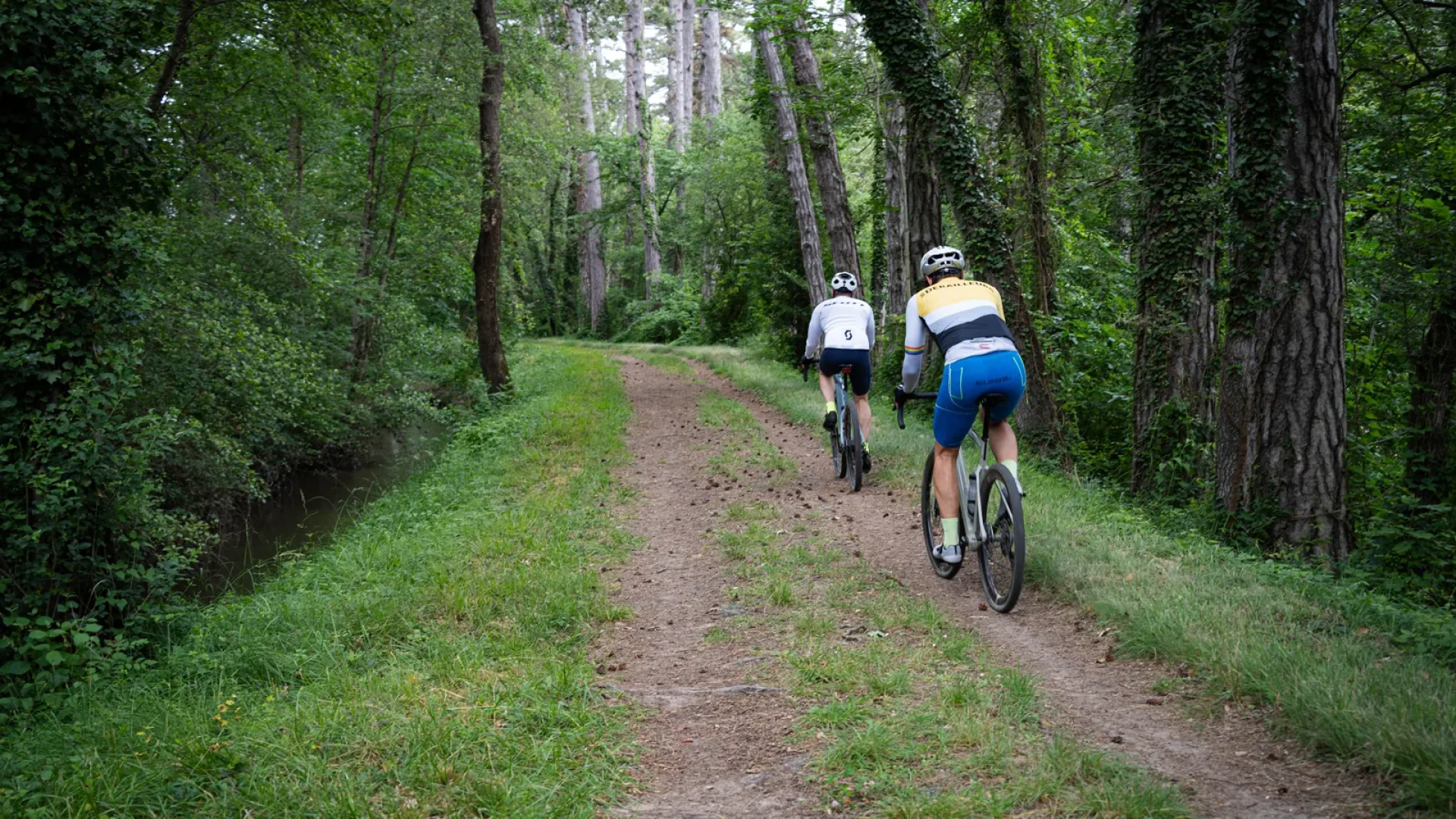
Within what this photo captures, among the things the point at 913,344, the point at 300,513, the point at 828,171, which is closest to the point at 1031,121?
the point at 828,171

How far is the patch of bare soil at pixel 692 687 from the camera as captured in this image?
367cm

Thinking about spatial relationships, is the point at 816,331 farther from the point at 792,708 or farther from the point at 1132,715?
the point at 1132,715

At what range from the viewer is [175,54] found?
30.2 ft

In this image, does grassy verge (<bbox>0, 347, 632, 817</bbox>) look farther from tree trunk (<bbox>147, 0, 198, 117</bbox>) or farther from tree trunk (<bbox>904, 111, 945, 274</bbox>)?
tree trunk (<bbox>904, 111, 945, 274</bbox>)

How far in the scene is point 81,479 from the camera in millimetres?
6137

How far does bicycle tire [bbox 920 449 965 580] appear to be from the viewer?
6.12m

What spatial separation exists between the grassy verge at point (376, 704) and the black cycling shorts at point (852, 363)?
281 centimetres

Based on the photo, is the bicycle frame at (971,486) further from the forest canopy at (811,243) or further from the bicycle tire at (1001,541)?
the forest canopy at (811,243)

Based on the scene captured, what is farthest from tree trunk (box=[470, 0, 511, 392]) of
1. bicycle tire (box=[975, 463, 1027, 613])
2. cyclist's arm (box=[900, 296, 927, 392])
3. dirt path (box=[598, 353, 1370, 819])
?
bicycle tire (box=[975, 463, 1027, 613])

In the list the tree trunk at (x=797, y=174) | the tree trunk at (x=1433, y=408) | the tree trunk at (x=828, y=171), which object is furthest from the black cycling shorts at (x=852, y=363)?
the tree trunk at (x=797, y=174)

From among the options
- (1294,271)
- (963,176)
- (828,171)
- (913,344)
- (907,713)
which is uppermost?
(828,171)

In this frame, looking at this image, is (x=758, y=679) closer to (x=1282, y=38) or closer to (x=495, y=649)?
(x=495, y=649)

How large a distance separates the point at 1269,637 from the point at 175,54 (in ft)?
35.2

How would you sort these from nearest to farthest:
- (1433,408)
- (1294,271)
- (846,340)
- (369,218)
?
(1294,271), (1433,408), (846,340), (369,218)
